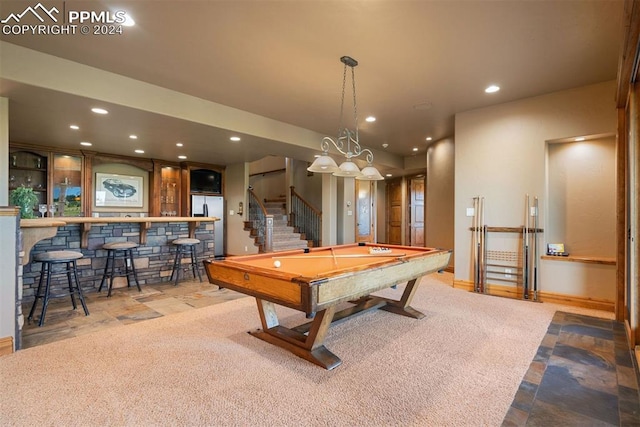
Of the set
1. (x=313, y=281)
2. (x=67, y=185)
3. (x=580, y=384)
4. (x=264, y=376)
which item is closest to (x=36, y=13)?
(x=313, y=281)

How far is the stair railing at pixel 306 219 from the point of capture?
7.97m

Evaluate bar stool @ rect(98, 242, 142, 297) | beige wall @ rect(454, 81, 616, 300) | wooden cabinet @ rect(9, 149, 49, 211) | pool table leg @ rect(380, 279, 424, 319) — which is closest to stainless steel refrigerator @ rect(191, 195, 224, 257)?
wooden cabinet @ rect(9, 149, 49, 211)

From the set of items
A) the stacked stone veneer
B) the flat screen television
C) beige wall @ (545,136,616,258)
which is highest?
the flat screen television

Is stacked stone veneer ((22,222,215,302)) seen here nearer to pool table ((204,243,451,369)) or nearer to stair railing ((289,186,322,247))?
stair railing ((289,186,322,247))

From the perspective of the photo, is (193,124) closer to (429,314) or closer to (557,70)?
(429,314)

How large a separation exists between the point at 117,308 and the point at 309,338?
277 cm

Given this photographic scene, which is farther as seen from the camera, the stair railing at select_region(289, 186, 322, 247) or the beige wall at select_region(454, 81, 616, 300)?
the stair railing at select_region(289, 186, 322, 247)

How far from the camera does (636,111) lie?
2600 mm

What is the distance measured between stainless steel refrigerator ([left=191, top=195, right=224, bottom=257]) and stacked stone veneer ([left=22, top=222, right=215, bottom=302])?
7.27 ft

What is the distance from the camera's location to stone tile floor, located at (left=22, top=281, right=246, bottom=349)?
306 cm

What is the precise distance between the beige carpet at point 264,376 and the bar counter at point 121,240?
5.37 ft

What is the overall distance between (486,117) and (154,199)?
23.9ft

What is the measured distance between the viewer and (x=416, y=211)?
8953mm

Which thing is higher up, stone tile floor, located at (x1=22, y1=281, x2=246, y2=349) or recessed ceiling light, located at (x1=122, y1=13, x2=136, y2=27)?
recessed ceiling light, located at (x1=122, y1=13, x2=136, y2=27)
